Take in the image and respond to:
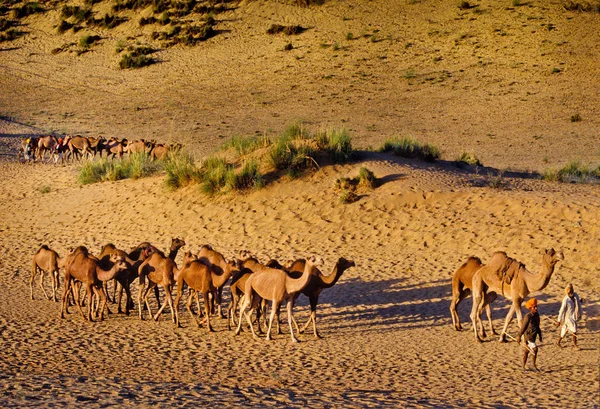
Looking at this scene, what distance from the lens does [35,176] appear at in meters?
31.2

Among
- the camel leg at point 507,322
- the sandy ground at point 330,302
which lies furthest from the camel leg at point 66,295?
the camel leg at point 507,322

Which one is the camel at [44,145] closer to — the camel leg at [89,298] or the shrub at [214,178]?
the shrub at [214,178]

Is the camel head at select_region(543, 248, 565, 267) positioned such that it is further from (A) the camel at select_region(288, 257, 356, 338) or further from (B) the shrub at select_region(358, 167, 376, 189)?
(B) the shrub at select_region(358, 167, 376, 189)

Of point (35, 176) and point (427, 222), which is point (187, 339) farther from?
point (35, 176)

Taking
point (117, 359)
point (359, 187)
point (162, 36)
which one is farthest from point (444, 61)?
point (117, 359)

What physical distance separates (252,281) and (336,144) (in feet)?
35.5

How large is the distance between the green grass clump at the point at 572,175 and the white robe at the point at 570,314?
1229 centimetres

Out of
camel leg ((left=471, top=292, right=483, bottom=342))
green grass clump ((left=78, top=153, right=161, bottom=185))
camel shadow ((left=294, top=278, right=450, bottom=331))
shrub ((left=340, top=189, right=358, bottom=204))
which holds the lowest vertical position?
green grass clump ((left=78, top=153, right=161, bottom=185))

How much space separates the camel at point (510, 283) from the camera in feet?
44.4

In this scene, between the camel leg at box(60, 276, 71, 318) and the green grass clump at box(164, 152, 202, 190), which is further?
the green grass clump at box(164, 152, 202, 190)

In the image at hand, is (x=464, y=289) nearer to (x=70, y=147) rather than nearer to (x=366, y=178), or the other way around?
(x=366, y=178)

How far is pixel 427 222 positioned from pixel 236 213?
4.93 meters

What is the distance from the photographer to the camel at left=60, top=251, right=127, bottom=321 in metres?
15.1

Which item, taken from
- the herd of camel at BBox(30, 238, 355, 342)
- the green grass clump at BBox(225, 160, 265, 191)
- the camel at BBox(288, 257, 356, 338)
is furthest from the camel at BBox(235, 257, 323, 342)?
the green grass clump at BBox(225, 160, 265, 191)
